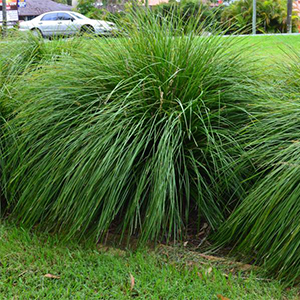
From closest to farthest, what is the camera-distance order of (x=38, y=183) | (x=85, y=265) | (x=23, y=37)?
(x=85, y=265), (x=38, y=183), (x=23, y=37)

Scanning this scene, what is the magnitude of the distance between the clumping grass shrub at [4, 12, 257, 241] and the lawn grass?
17cm

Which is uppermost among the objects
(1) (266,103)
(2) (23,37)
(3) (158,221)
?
(2) (23,37)

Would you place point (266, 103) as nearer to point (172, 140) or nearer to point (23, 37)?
point (172, 140)

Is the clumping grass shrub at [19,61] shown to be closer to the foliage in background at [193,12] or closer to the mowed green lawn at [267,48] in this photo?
the foliage in background at [193,12]

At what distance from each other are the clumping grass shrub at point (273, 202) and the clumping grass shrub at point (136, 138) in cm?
16

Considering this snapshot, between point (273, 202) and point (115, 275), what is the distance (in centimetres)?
104

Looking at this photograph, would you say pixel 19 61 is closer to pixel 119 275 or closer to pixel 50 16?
pixel 119 275

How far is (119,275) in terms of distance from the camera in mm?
2926

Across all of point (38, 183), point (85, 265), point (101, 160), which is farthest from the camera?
point (38, 183)

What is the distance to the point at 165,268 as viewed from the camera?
299 cm

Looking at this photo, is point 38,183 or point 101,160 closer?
point 101,160

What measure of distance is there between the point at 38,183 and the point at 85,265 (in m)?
0.76

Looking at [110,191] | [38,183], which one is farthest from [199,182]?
[38,183]

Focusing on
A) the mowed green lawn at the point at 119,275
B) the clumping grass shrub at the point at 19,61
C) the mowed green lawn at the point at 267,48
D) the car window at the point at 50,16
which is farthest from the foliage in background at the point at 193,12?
the car window at the point at 50,16
